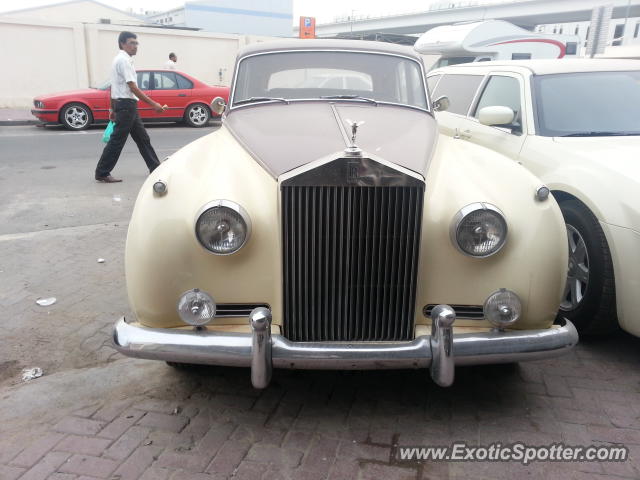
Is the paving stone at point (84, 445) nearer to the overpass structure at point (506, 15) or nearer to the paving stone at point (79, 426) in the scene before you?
the paving stone at point (79, 426)

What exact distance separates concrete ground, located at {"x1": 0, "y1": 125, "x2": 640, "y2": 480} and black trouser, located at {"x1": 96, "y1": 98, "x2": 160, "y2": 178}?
4036mm

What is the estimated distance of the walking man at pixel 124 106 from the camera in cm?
739

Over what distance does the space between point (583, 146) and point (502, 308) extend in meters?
2.04

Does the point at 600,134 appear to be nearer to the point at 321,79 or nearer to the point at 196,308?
the point at 321,79

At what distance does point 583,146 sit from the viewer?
13.3 feet

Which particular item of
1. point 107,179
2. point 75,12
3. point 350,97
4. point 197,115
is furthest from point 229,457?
point 75,12

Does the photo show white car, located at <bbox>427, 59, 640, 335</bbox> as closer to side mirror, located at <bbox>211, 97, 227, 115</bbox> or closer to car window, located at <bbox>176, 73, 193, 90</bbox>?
side mirror, located at <bbox>211, 97, 227, 115</bbox>

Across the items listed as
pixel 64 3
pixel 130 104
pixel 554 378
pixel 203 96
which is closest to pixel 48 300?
pixel 554 378

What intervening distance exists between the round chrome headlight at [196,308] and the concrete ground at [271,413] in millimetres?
599

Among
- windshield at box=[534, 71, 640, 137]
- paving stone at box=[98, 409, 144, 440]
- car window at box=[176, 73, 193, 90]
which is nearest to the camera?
paving stone at box=[98, 409, 144, 440]

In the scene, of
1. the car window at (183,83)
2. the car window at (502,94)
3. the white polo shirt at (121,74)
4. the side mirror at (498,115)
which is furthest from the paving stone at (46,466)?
the car window at (183,83)

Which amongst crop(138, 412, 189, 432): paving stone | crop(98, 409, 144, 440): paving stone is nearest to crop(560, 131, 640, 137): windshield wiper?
crop(138, 412, 189, 432): paving stone

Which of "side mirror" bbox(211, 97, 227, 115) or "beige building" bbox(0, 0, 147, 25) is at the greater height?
"beige building" bbox(0, 0, 147, 25)

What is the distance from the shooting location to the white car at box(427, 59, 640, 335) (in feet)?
10.8
